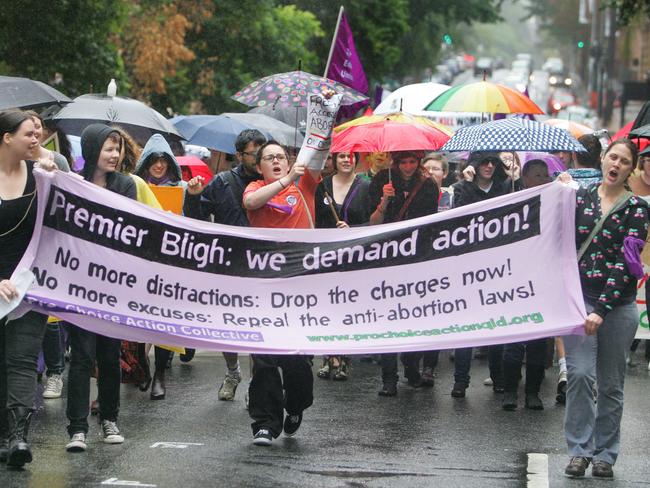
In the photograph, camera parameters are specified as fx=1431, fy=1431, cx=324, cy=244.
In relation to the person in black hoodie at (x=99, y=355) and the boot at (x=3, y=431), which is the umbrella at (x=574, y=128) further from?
the boot at (x=3, y=431)

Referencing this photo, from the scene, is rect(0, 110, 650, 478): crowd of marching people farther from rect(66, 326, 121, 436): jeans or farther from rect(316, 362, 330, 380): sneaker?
rect(316, 362, 330, 380): sneaker

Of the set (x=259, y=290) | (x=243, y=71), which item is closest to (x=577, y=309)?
(x=259, y=290)

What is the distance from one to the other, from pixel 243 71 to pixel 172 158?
18.4m

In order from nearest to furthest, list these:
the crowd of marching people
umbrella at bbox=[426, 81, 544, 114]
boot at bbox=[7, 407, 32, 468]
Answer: boot at bbox=[7, 407, 32, 468] < the crowd of marching people < umbrella at bbox=[426, 81, 544, 114]

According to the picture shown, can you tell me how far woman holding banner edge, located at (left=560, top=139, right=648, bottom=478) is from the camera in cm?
769

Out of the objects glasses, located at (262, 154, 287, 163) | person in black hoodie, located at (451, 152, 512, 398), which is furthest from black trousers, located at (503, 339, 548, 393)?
glasses, located at (262, 154, 287, 163)

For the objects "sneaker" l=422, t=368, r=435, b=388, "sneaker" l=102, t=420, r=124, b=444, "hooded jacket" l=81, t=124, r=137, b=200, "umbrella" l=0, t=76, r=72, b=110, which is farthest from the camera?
"umbrella" l=0, t=76, r=72, b=110

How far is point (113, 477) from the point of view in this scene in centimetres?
739

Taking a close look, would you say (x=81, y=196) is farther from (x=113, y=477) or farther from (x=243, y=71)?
(x=243, y=71)

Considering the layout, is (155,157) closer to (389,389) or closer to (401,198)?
(401,198)

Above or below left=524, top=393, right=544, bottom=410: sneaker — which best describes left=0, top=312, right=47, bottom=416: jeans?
above

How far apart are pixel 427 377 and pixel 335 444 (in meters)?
2.72

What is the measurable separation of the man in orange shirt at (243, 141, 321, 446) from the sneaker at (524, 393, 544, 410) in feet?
7.32

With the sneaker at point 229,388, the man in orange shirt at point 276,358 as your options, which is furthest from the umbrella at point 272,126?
the man in orange shirt at point 276,358
